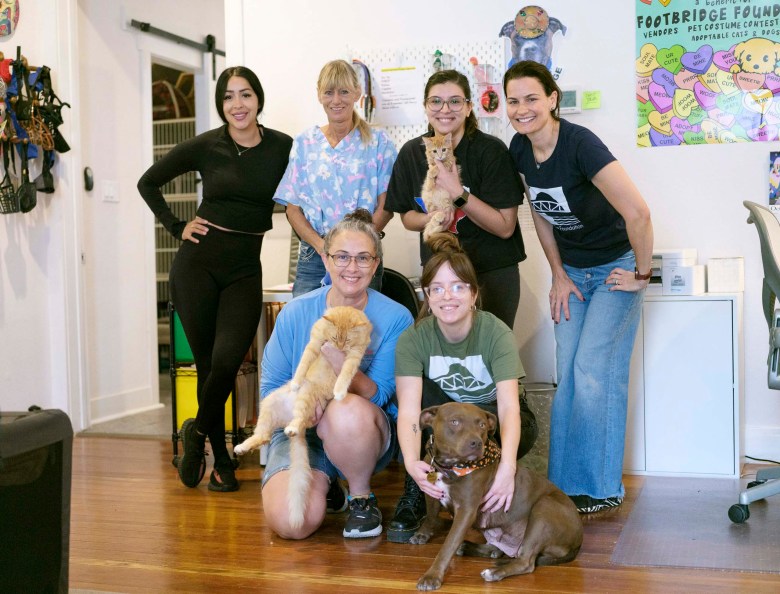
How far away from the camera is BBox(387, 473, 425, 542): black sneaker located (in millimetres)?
2594

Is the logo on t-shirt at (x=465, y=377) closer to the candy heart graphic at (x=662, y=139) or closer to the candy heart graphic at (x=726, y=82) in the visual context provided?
the candy heart graphic at (x=662, y=139)

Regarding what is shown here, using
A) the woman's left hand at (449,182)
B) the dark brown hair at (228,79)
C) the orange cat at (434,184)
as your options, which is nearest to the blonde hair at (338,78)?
the dark brown hair at (228,79)

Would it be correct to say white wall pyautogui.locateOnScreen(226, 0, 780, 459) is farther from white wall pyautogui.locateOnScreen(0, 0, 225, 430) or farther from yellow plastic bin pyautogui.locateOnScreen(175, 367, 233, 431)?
white wall pyautogui.locateOnScreen(0, 0, 225, 430)

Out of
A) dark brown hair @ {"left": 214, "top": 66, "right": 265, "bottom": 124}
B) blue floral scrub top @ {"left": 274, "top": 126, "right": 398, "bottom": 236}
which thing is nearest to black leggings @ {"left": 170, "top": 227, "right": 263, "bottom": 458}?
blue floral scrub top @ {"left": 274, "top": 126, "right": 398, "bottom": 236}

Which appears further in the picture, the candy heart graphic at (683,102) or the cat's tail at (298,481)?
the candy heart graphic at (683,102)

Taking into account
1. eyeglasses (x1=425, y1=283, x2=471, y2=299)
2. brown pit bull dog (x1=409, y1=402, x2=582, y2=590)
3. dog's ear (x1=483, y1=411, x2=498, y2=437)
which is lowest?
brown pit bull dog (x1=409, y1=402, x2=582, y2=590)

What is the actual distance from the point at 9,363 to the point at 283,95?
1.89m

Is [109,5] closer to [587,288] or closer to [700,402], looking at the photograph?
[587,288]

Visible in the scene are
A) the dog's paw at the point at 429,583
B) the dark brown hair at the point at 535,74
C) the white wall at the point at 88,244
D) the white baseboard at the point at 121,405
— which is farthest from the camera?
the white baseboard at the point at 121,405

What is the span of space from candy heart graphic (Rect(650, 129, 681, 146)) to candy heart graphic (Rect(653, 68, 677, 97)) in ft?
0.55

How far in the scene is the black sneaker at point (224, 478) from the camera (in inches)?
129

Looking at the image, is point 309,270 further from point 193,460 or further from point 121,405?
point 121,405

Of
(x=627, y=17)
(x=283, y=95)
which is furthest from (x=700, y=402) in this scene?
(x=283, y=95)

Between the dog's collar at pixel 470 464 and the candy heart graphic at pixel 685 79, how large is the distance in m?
2.03
